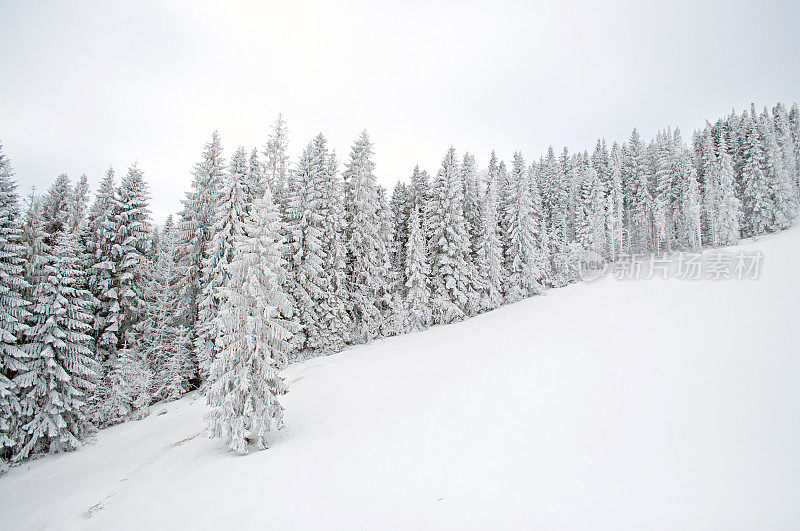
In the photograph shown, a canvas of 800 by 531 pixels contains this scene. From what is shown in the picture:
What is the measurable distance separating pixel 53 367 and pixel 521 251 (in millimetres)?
37890

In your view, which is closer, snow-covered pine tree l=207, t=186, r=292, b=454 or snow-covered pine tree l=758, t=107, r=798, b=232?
snow-covered pine tree l=207, t=186, r=292, b=454

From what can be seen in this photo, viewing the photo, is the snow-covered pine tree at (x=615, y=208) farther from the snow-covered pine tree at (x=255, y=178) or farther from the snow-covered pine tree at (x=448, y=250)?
the snow-covered pine tree at (x=255, y=178)

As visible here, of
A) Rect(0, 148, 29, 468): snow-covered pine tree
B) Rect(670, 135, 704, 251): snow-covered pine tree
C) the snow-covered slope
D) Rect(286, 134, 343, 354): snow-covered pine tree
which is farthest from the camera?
Rect(670, 135, 704, 251): snow-covered pine tree

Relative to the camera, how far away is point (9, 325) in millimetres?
16594

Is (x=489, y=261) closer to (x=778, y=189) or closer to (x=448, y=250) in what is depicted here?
(x=448, y=250)

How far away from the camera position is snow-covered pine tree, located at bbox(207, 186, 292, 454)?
12.9 meters

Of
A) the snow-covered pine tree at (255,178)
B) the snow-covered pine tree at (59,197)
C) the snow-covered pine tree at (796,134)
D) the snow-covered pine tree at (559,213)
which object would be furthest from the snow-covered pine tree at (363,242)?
the snow-covered pine tree at (796,134)

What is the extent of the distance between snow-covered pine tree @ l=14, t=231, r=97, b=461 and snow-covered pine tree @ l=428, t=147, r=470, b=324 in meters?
25.1

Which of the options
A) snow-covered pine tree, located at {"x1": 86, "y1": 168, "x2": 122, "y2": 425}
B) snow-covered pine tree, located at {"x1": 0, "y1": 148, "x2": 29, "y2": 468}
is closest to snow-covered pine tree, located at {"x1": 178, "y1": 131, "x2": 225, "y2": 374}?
snow-covered pine tree, located at {"x1": 86, "y1": 168, "x2": 122, "y2": 425}

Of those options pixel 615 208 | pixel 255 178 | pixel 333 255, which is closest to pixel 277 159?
pixel 255 178

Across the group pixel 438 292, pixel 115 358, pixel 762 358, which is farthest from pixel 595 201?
pixel 115 358

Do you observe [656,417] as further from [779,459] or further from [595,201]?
[595,201]

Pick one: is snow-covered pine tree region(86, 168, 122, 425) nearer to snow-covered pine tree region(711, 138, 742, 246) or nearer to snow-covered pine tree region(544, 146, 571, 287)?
snow-covered pine tree region(544, 146, 571, 287)

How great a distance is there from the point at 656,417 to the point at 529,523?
19.1 feet
